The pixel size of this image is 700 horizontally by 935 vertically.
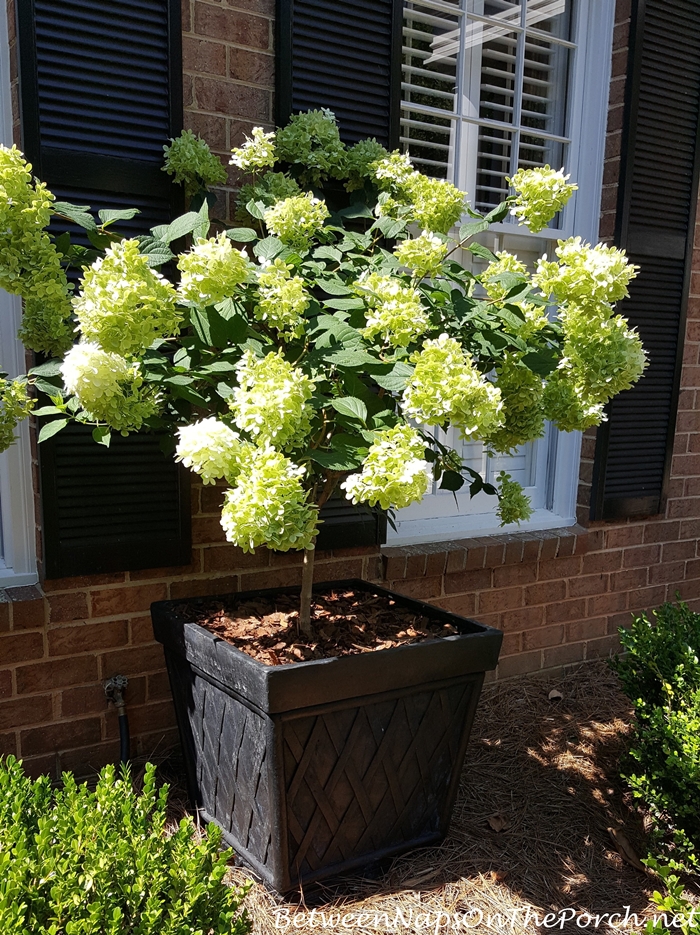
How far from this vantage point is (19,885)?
1130 millimetres

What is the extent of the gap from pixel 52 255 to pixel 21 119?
61 centimetres

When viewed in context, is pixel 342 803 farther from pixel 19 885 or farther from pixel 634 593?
pixel 634 593

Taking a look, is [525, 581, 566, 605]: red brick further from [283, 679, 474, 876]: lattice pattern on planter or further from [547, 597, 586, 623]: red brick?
[283, 679, 474, 876]: lattice pattern on planter

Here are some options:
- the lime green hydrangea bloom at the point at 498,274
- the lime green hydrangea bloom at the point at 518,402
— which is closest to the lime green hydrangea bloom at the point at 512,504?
the lime green hydrangea bloom at the point at 518,402

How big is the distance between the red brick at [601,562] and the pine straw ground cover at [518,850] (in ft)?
2.14

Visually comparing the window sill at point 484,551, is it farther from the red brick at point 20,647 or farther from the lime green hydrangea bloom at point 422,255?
the lime green hydrangea bloom at point 422,255

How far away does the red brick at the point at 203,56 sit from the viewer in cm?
232

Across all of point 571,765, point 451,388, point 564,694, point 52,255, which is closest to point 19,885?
point 451,388

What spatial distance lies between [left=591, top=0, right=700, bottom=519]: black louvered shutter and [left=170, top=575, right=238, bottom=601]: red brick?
66.9 inches

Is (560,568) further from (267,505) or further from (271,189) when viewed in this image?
(267,505)

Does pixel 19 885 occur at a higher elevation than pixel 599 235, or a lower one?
lower

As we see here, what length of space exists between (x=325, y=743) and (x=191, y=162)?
159 centimetres

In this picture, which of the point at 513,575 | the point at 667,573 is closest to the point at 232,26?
the point at 513,575

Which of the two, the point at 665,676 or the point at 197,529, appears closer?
the point at 665,676
